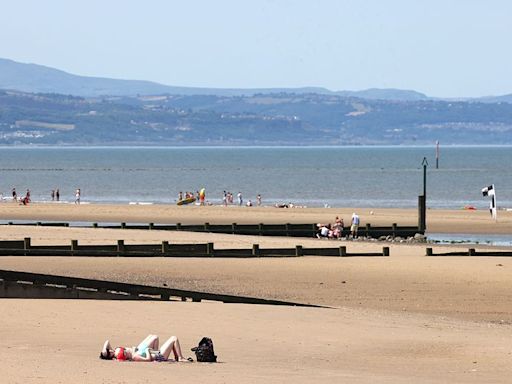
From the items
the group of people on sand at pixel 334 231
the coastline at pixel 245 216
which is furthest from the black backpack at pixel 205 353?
the coastline at pixel 245 216

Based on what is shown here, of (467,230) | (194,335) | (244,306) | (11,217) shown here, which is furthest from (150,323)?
(11,217)

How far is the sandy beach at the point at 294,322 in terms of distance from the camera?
631 inches

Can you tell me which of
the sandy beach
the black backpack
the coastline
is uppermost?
the black backpack

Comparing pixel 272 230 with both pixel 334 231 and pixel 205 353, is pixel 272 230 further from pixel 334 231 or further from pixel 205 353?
pixel 205 353

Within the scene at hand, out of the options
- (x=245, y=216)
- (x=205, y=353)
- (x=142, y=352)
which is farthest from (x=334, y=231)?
(x=142, y=352)

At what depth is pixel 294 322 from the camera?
21.5m

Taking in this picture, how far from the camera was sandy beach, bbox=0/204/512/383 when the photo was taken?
16031 mm

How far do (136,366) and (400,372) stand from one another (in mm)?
3467

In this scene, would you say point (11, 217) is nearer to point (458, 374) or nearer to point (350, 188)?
point (458, 374)

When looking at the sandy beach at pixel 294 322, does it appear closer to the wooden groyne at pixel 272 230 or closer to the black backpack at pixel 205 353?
the black backpack at pixel 205 353

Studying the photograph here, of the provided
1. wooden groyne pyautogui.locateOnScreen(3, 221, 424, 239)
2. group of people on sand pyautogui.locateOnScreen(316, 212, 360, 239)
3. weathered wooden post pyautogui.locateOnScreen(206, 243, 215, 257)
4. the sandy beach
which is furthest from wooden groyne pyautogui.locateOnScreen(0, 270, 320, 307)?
wooden groyne pyautogui.locateOnScreen(3, 221, 424, 239)

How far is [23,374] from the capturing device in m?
14.7

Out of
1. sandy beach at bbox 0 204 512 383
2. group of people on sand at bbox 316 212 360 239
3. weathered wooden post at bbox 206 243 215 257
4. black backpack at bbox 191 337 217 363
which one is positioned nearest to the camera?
sandy beach at bbox 0 204 512 383

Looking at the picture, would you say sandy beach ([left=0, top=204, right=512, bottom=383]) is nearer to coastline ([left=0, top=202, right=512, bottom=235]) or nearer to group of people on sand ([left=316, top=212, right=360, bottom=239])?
group of people on sand ([left=316, top=212, right=360, bottom=239])
